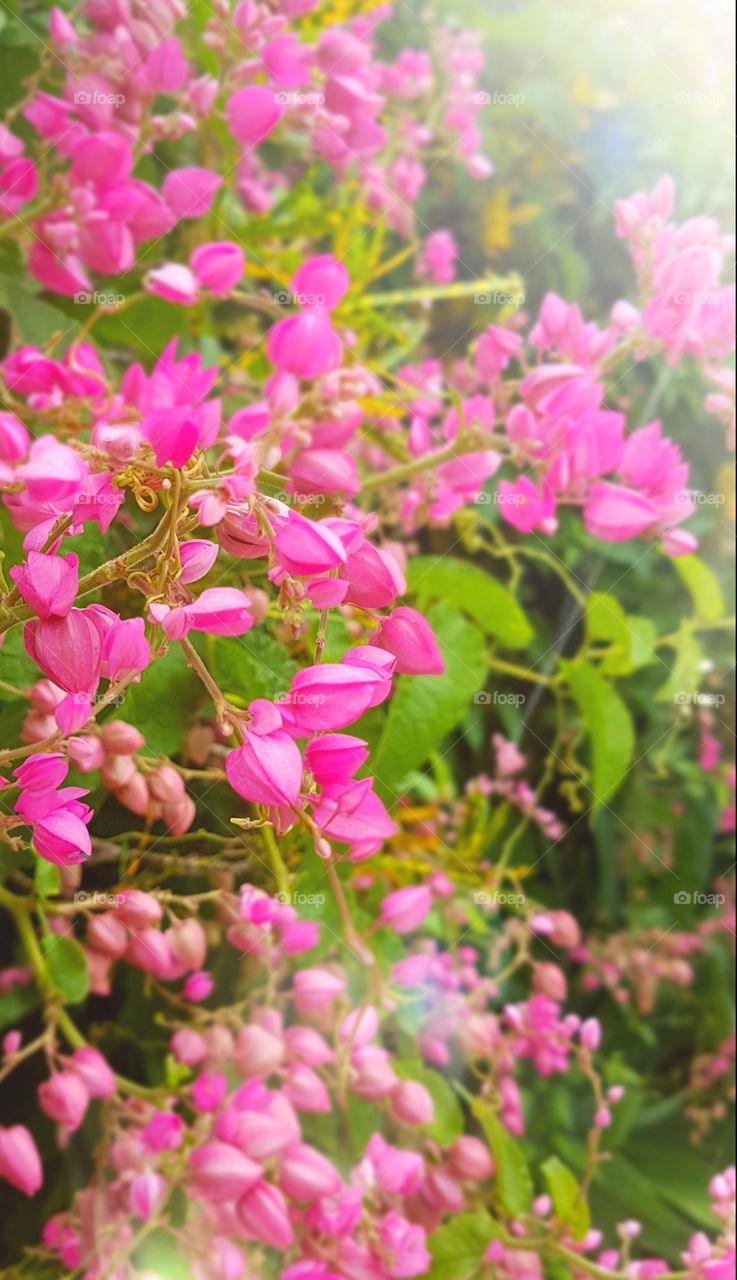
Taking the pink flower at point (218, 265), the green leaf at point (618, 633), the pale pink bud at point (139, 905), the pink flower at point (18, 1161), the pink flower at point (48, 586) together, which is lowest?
the pink flower at point (18, 1161)

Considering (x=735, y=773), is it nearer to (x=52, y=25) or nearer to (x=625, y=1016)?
(x=625, y=1016)

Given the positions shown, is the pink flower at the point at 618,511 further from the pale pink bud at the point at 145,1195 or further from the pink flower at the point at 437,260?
the pink flower at the point at 437,260

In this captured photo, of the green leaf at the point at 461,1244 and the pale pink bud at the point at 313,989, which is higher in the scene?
the pale pink bud at the point at 313,989

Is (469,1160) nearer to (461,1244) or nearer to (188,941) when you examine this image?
(461,1244)

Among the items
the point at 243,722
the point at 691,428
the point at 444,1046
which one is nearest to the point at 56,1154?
the point at 444,1046

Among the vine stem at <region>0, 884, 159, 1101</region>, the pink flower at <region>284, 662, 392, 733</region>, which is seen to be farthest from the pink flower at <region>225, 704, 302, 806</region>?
the vine stem at <region>0, 884, 159, 1101</region>

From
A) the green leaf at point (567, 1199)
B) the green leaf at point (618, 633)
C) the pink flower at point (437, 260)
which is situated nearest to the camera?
the green leaf at point (567, 1199)

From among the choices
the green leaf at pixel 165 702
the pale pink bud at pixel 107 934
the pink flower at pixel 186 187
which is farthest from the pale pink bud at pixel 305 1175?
the pink flower at pixel 186 187
